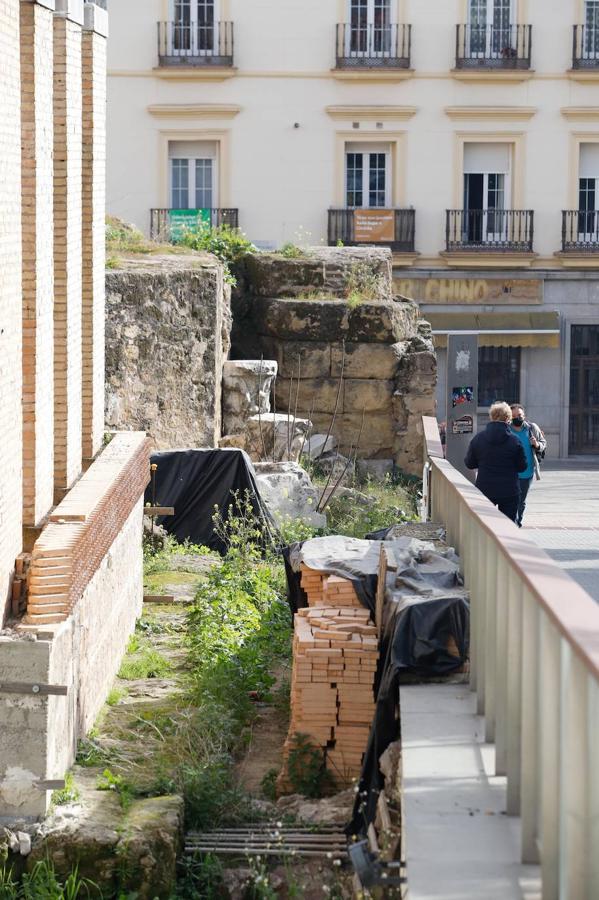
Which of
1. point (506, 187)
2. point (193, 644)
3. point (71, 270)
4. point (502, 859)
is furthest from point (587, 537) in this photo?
point (506, 187)

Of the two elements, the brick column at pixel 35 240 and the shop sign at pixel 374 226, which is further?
the shop sign at pixel 374 226

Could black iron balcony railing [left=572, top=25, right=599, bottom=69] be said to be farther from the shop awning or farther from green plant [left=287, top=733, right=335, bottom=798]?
green plant [left=287, top=733, right=335, bottom=798]

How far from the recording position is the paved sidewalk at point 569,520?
14.9 m

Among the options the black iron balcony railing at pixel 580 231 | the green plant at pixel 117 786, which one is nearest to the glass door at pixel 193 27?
the black iron balcony railing at pixel 580 231

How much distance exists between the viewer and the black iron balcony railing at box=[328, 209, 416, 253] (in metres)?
34.3

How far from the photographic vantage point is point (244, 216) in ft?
115

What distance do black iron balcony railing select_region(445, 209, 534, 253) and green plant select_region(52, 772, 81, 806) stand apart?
91.6 feet

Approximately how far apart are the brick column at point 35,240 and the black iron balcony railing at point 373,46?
83.9ft

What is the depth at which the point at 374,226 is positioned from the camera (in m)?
34.5

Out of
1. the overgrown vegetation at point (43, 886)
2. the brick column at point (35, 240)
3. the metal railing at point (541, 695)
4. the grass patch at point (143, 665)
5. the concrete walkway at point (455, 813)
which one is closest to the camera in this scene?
the metal railing at point (541, 695)

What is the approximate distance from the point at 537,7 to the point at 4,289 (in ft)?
94.8

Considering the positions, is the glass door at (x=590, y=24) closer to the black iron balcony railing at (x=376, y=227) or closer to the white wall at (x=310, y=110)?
the white wall at (x=310, y=110)

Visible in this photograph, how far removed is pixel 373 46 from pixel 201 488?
808 inches

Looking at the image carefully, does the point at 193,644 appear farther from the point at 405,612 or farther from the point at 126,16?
the point at 126,16
